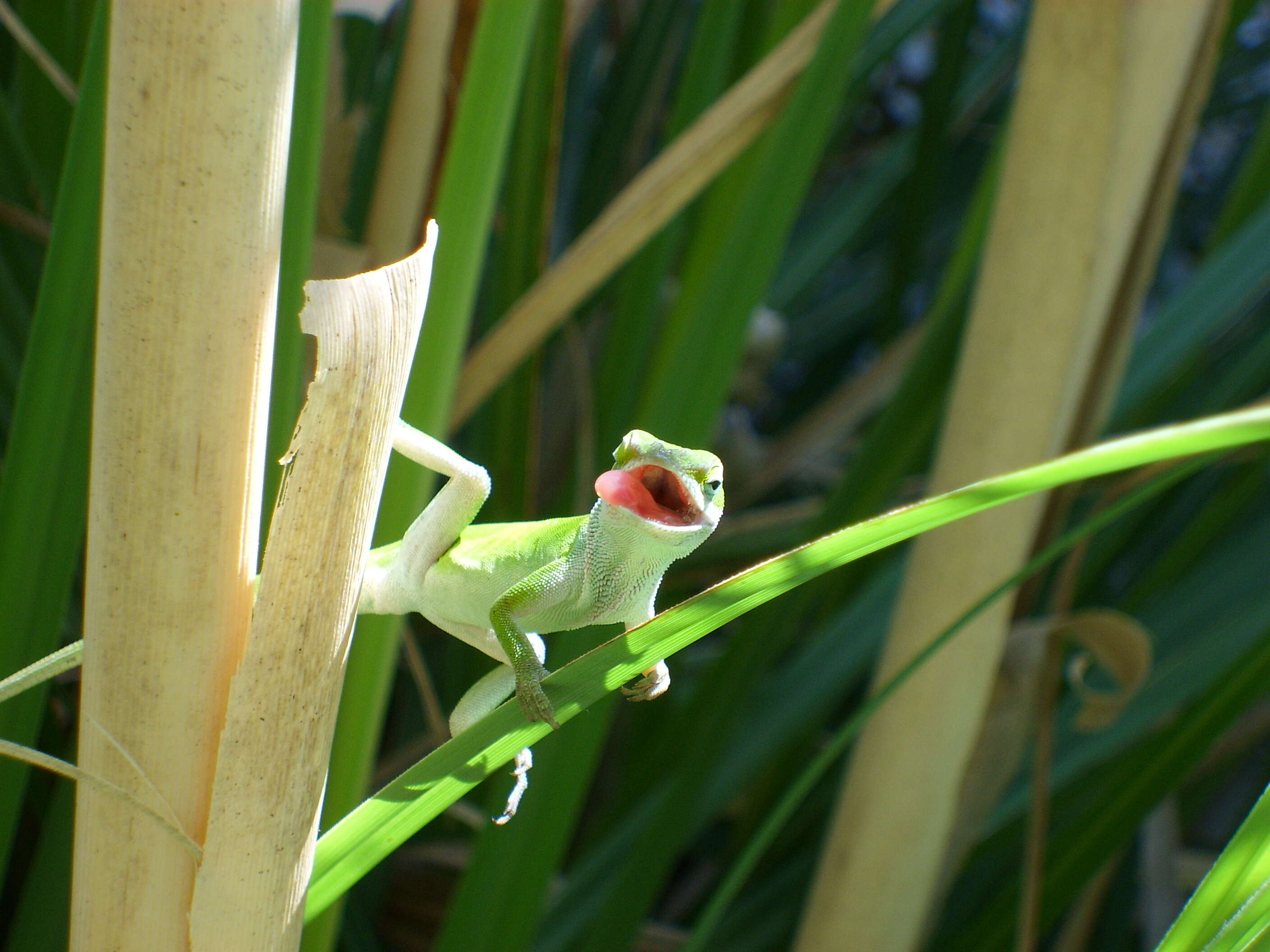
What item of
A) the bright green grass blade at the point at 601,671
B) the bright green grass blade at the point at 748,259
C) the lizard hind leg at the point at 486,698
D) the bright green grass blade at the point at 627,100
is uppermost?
the bright green grass blade at the point at 627,100

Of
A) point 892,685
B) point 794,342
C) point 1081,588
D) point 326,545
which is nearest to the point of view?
point 326,545

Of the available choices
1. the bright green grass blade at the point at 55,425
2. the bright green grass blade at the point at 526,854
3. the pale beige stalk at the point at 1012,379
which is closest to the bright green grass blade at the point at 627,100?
the pale beige stalk at the point at 1012,379

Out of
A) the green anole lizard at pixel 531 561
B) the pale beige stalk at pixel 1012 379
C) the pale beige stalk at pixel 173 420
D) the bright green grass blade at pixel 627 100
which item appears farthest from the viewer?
the bright green grass blade at pixel 627 100

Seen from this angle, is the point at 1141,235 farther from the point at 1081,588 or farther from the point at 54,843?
the point at 54,843

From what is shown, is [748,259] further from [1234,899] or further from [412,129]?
[1234,899]

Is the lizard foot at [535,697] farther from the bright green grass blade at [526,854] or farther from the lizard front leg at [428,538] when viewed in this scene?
the bright green grass blade at [526,854]

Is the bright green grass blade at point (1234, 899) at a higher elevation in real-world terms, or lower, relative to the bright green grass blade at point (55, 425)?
lower

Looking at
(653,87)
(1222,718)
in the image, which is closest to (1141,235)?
(1222,718)
